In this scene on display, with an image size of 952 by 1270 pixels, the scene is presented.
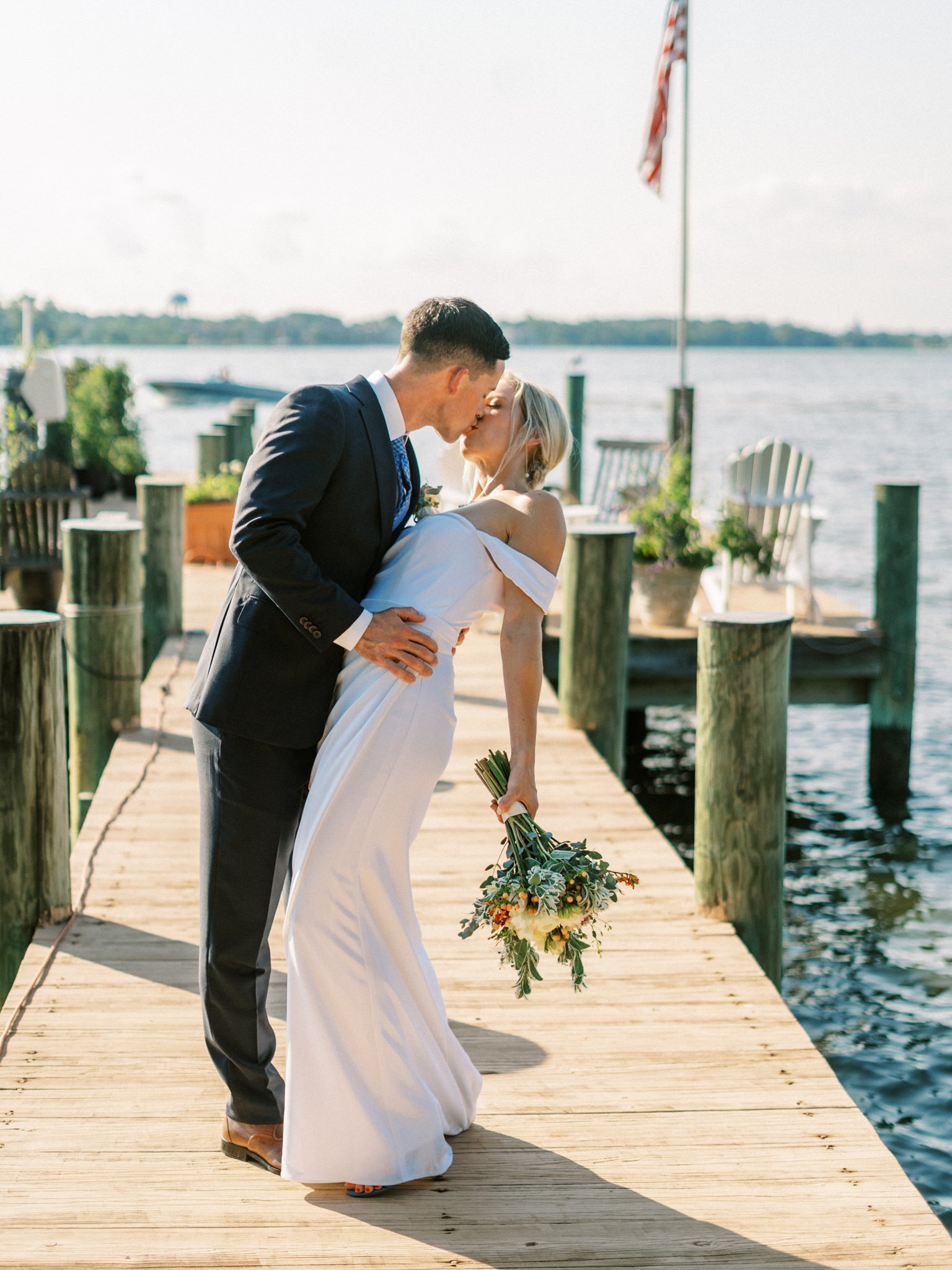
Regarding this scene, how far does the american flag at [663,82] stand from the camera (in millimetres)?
13258

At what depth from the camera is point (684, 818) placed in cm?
990

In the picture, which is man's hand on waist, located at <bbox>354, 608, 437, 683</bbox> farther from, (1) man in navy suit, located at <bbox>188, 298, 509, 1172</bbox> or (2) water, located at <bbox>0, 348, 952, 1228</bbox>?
(2) water, located at <bbox>0, 348, 952, 1228</bbox>

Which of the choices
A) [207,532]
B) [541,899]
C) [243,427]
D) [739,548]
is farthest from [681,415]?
[541,899]

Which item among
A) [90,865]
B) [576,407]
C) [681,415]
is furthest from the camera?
[576,407]

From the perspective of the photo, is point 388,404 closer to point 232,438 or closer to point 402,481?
point 402,481

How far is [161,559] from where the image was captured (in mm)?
8773

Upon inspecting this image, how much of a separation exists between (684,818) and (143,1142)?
276 inches

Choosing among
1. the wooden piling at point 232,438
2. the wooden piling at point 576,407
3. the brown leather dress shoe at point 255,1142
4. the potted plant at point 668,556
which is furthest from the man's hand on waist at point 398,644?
the wooden piling at point 576,407

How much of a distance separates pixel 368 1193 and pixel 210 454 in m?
12.5

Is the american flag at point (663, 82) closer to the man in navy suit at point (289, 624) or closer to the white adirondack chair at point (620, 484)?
the white adirondack chair at point (620, 484)

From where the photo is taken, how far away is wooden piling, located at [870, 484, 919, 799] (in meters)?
8.52

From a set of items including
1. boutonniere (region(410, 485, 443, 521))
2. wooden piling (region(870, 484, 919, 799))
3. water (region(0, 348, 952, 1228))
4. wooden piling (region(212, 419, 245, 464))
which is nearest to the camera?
boutonniere (region(410, 485, 443, 521))

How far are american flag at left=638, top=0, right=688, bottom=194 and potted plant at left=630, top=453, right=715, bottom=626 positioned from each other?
5.83 m

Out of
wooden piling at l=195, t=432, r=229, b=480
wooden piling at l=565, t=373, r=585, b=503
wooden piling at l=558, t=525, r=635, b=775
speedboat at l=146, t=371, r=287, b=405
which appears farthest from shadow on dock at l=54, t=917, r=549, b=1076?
speedboat at l=146, t=371, r=287, b=405
